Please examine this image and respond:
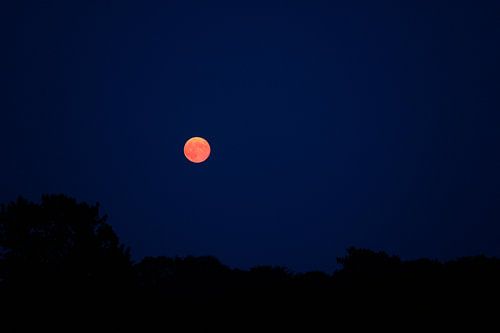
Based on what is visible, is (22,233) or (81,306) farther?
(22,233)

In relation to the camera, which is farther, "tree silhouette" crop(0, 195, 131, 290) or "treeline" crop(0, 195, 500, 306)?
"tree silhouette" crop(0, 195, 131, 290)

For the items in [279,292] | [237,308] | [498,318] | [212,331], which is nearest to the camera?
[498,318]

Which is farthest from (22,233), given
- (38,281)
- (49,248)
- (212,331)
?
(212,331)

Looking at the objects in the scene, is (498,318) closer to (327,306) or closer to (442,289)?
(442,289)

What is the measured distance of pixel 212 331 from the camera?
15766mm

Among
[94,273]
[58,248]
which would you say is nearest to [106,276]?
[94,273]

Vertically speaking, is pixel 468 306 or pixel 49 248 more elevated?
pixel 49 248

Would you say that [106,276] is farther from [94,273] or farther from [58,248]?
[58,248]

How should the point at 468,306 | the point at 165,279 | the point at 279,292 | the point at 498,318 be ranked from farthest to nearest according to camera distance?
1. the point at 165,279
2. the point at 279,292
3. the point at 468,306
4. the point at 498,318

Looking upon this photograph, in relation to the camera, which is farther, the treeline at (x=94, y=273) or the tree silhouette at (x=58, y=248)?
the tree silhouette at (x=58, y=248)

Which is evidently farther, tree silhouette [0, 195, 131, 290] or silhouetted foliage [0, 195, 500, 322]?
tree silhouette [0, 195, 131, 290]

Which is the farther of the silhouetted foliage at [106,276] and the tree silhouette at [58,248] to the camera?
the tree silhouette at [58,248]

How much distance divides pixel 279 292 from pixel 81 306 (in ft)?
34.0

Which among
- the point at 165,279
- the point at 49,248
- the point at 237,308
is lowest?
the point at 237,308
